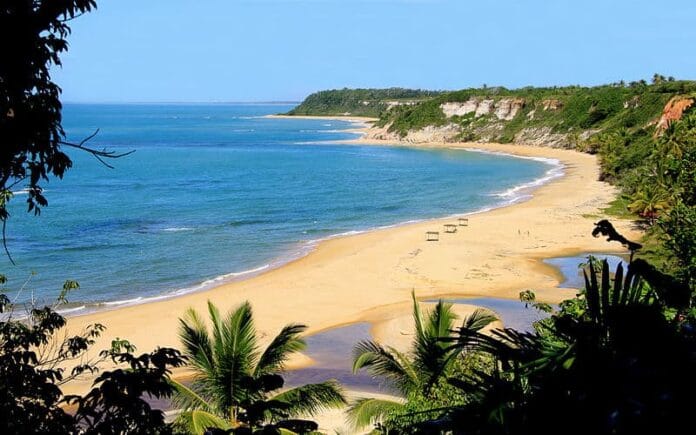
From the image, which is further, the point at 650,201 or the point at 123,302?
the point at 650,201

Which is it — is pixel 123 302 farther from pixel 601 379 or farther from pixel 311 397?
pixel 601 379

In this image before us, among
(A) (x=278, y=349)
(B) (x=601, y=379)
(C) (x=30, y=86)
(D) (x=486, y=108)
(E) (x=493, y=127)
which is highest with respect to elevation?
(D) (x=486, y=108)

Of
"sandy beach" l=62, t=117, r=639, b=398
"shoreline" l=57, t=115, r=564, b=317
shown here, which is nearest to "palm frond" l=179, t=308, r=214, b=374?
"sandy beach" l=62, t=117, r=639, b=398

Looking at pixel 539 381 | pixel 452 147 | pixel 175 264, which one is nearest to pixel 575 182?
pixel 175 264

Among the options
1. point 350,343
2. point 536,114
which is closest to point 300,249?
point 350,343

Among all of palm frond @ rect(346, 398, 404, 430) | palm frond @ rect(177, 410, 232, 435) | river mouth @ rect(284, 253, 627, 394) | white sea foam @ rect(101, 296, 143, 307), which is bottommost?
white sea foam @ rect(101, 296, 143, 307)

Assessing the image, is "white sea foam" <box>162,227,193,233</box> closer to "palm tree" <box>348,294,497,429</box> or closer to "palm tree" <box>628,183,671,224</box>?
"palm tree" <box>628,183,671,224</box>

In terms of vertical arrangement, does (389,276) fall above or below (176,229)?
above
